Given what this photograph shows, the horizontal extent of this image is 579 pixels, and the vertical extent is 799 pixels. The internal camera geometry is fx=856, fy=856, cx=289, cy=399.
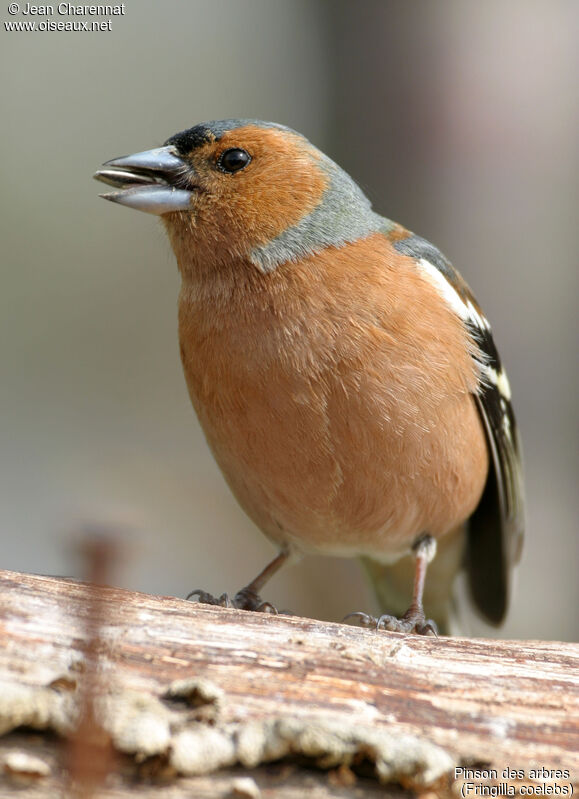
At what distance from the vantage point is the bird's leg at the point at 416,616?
340 centimetres

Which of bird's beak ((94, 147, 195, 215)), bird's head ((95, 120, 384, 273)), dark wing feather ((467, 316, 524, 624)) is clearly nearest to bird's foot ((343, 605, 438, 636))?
dark wing feather ((467, 316, 524, 624))

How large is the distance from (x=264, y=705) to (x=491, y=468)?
2233 mm

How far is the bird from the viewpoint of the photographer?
10.8 ft

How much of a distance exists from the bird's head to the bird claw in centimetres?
144

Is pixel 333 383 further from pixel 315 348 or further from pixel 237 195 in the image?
pixel 237 195

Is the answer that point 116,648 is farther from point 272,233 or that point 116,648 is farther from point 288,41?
point 288,41

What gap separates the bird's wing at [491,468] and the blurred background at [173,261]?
189 centimetres

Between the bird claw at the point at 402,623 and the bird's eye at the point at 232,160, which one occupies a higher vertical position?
the bird's eye at the point at 232,160

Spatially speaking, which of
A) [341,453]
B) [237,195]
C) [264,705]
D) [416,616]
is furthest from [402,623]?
[237,195]

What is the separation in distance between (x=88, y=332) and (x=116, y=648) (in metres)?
5.79

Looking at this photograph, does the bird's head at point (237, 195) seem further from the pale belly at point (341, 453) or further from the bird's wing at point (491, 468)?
the pale belly at point (341, 453)

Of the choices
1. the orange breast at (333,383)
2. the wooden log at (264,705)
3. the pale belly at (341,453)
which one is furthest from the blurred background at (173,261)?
the wooden log at (264,705)

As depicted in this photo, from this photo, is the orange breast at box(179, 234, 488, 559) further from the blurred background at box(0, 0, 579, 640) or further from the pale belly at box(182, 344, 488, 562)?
the blurred background at box(0, 0, 579, 640)

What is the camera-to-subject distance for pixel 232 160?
3.59 metres
